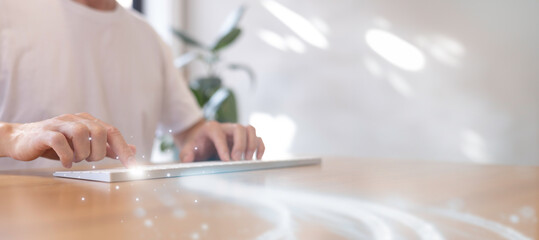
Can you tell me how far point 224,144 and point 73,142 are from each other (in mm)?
343

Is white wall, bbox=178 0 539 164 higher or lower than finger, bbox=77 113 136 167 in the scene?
higher

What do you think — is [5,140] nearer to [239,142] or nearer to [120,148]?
[120,148]

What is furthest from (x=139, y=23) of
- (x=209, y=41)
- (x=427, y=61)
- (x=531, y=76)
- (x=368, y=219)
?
(x=209, y=41)

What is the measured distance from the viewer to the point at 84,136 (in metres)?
0.56

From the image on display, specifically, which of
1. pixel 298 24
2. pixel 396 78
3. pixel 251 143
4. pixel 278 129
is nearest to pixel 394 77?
pixel 396 78

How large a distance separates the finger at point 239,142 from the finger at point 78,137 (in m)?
0.30

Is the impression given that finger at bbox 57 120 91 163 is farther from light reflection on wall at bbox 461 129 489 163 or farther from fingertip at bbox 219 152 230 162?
light reflection on wall at bbox 461 129 489 163

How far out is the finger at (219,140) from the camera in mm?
853

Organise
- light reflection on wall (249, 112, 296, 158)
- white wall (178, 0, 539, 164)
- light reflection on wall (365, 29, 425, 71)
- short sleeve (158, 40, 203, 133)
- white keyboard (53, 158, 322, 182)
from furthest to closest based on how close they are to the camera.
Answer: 1. light reflection on wall (249, 112, 296, 158)
2. light reflection on wall (365, 29, 425, 71)
3. white wall (178, 0, 539, 164)
4. short sleeve (158, 40, 203, 133)
5. white keyboard (53, 158, 322, 182)

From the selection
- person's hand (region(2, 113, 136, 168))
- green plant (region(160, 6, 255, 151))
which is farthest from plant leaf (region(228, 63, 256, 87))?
person's hand (region(2, 113, 136, 168))

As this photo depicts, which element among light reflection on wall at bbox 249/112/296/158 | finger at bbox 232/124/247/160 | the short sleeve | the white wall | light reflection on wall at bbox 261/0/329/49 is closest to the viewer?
finger at bbox 232/124/247/160

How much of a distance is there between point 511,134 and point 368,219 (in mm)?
2209

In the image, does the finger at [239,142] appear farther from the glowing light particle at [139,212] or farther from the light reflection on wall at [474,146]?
the light reflection on wall at [474,146]

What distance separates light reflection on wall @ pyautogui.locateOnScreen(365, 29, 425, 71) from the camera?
2.51 m
